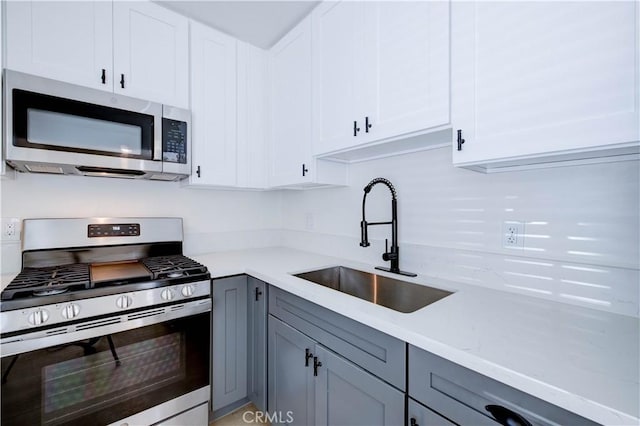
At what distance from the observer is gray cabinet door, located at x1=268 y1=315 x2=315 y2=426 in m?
1.32

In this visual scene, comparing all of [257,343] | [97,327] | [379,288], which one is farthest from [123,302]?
[379,288]

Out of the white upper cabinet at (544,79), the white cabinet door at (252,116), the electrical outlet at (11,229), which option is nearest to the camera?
the white upper cabinet at (544,79)

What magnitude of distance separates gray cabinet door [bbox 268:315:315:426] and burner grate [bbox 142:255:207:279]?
0.49m

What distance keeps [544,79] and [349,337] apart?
42.2 inches

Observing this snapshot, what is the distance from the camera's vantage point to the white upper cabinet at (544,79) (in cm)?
76

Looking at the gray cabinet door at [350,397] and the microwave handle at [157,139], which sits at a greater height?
the microwave handle at [157,139]

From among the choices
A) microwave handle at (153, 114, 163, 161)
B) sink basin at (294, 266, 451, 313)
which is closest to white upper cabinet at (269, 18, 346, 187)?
sink basin at (294, 266, 451, 313)

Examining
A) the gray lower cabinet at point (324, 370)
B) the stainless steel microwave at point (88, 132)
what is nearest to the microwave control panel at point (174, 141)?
the stainless steel microwave at point (88, 132)

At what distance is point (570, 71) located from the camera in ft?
2.73

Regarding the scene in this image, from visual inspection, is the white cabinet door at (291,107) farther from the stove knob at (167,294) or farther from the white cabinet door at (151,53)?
the stove knob at (167,294)

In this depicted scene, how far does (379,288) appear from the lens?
1595mm

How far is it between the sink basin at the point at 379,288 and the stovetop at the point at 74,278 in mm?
629

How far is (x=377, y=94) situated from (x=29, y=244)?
197 cm

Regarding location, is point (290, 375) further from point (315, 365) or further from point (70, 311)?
point (70, 311)
